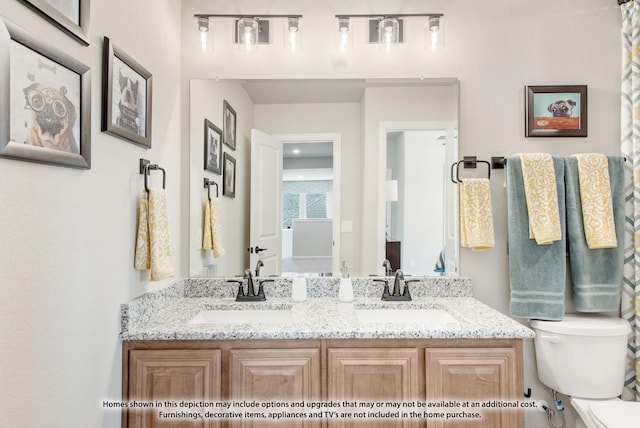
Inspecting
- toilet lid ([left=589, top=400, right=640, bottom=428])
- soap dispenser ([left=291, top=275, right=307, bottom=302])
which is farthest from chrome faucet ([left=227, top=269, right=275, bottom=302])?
toilet lid ([left=589, top=400, right=640, bottom=428])

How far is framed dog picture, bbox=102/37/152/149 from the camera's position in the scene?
48.5 inches

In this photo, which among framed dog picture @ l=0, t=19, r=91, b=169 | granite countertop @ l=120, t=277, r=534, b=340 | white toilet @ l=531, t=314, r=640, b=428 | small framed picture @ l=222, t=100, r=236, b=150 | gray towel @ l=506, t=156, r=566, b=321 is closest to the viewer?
framed dog picture @ l=0, t=19, r=91, b=169

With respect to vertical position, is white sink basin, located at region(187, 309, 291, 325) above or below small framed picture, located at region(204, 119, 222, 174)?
below

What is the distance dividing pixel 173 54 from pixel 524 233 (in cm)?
199

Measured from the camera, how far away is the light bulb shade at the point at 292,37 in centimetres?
187

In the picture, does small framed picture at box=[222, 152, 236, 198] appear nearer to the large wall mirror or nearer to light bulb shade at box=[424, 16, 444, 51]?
the large wall mirror

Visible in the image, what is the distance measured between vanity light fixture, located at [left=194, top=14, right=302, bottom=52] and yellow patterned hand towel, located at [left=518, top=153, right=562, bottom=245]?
1.33 m

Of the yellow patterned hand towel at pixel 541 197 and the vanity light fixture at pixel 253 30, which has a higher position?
the vanity light fixture at pixel 253 30

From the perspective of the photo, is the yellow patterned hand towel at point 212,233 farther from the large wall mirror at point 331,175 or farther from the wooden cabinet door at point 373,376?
the wooden cabinet door at point 373,376

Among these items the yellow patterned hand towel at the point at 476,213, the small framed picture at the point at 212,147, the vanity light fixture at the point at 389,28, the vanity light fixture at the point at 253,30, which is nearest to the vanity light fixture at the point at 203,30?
the vanity light fixture at the point at 253,30

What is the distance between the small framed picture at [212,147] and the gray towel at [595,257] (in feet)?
5.85

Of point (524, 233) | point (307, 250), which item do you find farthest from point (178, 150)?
point (524, 233)

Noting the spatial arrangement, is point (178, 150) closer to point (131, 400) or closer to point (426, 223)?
point (131, 400)

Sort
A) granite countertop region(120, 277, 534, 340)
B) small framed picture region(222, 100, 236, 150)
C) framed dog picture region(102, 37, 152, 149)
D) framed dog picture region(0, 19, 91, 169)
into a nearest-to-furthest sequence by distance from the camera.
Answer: framed dog picture region(0, 19, 91, 169) → framed dog picture region(102, 37, 152, 149) → granite countertop region(120, 277, 534, 340) → small framed picture region(222, 100, 236, 150)
